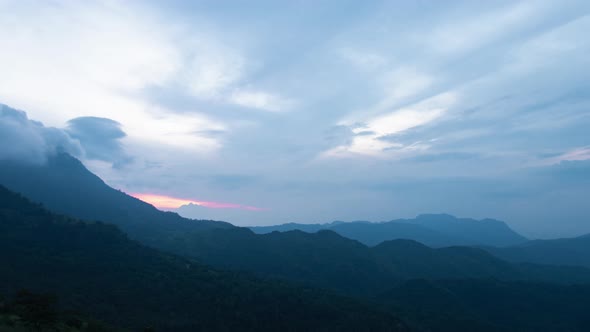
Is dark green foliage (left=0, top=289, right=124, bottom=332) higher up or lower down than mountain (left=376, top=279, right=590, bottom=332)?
higher up

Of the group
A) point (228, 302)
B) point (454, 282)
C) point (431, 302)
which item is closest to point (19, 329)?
point (228, 302)

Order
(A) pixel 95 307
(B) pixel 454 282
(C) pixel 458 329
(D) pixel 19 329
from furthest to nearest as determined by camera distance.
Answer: (B) pixel 454 282
(C) pixel 458 329
(A) pixel 95 307
(D) pixel 19 329

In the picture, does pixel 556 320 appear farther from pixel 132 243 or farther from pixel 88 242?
pixel 88 242

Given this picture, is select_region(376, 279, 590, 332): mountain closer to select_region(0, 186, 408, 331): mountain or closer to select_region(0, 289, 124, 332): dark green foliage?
select_region(0, 186, 408, 331): mountain

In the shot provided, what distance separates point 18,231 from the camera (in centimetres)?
13662

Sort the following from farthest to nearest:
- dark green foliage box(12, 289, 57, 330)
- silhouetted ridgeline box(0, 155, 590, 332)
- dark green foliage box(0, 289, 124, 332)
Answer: silhouetted ridgeline box(0, 155, 590, 332) < dark green foliage box(12, 289, 57, 330) < dark green foliage box(0, 289, 124, 332)

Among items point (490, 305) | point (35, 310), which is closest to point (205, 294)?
point (35, 310)

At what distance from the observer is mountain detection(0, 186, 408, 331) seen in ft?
280

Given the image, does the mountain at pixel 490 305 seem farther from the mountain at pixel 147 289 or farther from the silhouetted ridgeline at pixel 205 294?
the mountain at pixel 147 289

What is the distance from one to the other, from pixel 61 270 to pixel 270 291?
55.9 meters

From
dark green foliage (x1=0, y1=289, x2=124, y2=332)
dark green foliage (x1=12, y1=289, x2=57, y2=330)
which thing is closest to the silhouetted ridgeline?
dark green foliage (x1=0, y1=289, x2=124, y2=332)

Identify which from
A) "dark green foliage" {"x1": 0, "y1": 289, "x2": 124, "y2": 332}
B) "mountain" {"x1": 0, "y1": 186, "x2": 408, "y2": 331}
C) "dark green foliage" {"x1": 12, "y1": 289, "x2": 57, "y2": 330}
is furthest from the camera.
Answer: "mountain" {"x1": 0, "y1": 186, "x2": 408, "y2": 331}

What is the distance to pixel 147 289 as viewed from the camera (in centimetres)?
10588

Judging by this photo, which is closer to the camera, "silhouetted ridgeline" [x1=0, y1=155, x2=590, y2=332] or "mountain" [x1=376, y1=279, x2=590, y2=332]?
"silhouetted ridgeline" [x1=0, y1=155, x2=590, y2=332]
